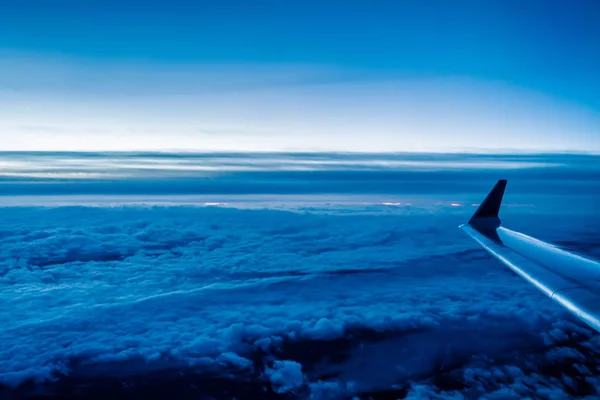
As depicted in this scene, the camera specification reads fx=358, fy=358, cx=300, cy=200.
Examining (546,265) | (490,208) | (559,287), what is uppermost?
(490,208)

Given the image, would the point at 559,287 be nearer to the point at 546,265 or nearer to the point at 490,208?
the point at 546,265

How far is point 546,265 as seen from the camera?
595 cm

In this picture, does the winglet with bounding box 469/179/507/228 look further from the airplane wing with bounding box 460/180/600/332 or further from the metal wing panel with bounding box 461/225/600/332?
the metal wing panel with bounding box 461/225/600/332

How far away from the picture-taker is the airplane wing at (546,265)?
389 centimetres

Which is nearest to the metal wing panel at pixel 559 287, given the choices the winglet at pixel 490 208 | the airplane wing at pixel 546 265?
the airplane wing at pixel 546 265

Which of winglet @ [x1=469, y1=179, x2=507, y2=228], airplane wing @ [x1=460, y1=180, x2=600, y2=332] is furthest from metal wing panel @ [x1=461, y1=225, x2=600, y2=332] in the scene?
winglet @ [x1=469, y1=179, x2=507, y2=228]

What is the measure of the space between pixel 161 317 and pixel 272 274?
220 inches

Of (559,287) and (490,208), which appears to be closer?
(559,287)

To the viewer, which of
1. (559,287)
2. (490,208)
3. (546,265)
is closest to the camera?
(559,287)

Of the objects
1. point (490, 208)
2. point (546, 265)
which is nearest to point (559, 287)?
point (546, 265)

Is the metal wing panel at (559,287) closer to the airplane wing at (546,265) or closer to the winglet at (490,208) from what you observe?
the airplane wing at (546,265)

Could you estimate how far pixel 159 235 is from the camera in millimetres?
25359

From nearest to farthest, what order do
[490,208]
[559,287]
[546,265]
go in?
1. [559,287]
2. [546,265]
3. [490,208]

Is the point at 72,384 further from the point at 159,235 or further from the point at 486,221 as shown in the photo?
the point at 159,235
